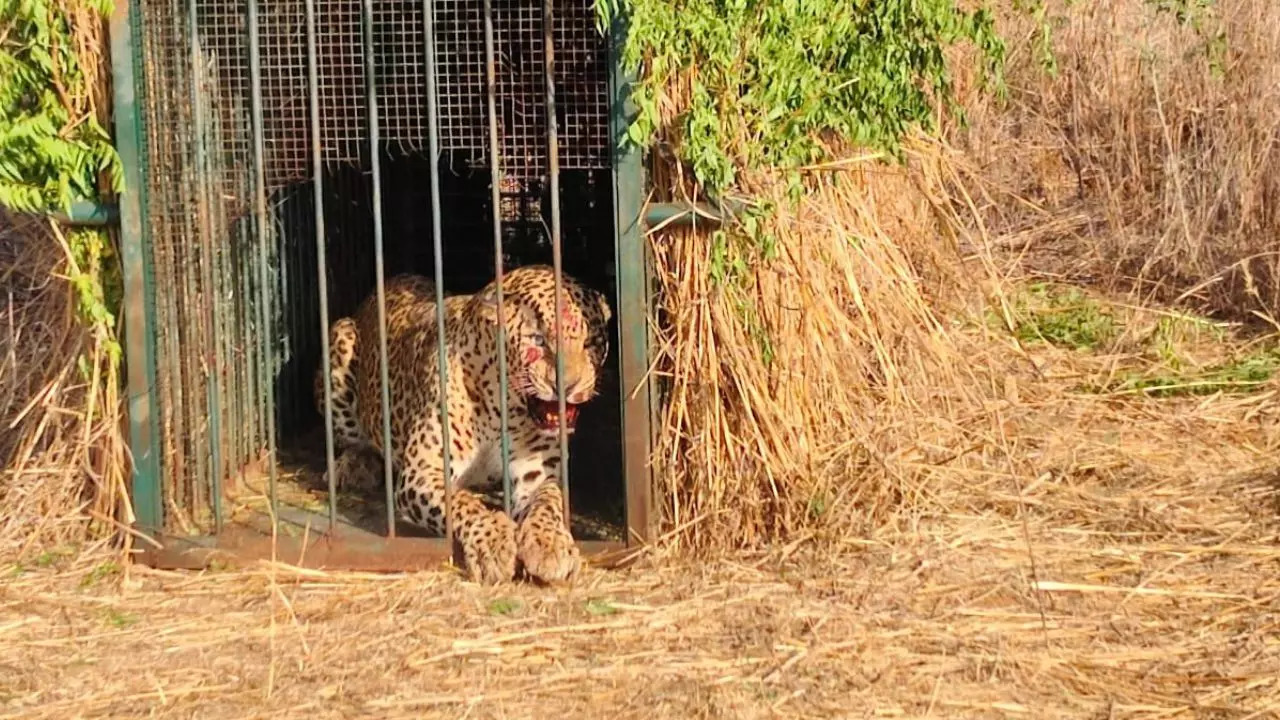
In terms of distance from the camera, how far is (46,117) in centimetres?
554

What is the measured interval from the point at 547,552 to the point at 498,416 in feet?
3.18

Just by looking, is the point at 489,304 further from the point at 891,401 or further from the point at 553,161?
the point at 891,401

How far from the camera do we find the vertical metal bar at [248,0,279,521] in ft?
18.2

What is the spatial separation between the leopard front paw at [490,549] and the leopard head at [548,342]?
41 centimetres

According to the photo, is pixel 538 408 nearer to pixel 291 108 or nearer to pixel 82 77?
pixel 291 108

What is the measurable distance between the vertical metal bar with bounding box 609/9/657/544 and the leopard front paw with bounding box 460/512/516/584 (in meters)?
0.40

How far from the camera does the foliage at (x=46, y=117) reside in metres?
5.48

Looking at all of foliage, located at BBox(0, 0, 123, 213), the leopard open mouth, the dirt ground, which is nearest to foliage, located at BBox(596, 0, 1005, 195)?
the leopard open mouth

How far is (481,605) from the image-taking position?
5254mm

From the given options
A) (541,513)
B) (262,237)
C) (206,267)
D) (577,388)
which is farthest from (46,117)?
(541,513)

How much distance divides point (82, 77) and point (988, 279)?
4.32 m

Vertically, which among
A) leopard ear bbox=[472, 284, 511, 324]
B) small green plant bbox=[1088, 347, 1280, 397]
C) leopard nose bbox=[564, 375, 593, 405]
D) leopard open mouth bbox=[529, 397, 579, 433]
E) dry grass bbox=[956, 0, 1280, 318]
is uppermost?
dry grass bbox=[956, 0, 1280, 318]

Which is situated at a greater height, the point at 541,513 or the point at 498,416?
the point at 498,416

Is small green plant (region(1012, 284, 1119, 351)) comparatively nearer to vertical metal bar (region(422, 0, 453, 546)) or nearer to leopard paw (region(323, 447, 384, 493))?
leopard paw (region(323, 447, 384, 493))
